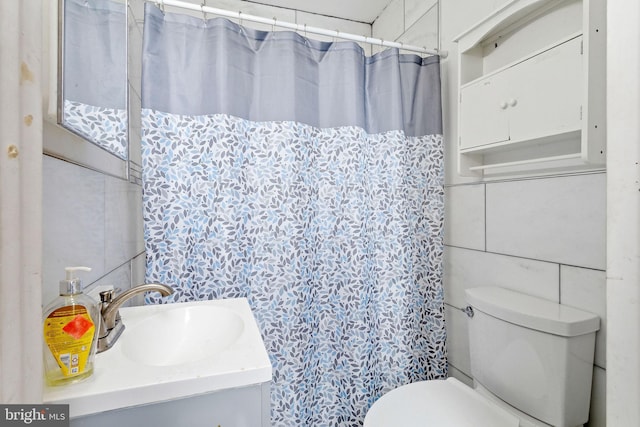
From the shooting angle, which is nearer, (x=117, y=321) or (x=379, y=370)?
(x=117, y=321)

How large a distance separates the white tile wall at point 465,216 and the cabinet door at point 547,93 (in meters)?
0.36

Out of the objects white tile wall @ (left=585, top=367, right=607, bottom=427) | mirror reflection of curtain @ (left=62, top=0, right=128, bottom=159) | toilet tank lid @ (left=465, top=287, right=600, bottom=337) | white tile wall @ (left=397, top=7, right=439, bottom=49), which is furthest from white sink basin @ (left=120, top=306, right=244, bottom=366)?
white tile wall @ (left=397, top=7, right=439, bottom=49)

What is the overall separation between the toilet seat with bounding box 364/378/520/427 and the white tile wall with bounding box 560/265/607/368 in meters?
0.36

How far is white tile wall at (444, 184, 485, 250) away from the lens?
1.35 meters

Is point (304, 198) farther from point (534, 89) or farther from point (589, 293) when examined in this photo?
point (589, 293)

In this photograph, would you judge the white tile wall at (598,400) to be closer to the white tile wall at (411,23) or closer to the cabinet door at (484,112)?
the cabinet door at (484,112)

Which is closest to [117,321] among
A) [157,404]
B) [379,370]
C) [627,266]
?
[157,404]

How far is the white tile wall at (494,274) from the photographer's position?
109 cm

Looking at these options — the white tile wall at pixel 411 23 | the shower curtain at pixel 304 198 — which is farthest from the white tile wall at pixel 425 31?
the shower curtain at pixel 304 198

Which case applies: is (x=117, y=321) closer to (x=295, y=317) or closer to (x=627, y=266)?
(x=295, y=317)

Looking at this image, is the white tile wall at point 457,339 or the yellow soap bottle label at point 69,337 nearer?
the yellow soap bottle label at point 69,337

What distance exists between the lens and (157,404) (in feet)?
1.75

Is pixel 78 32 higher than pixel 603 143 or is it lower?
higher

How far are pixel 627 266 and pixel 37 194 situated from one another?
25.7 inches
